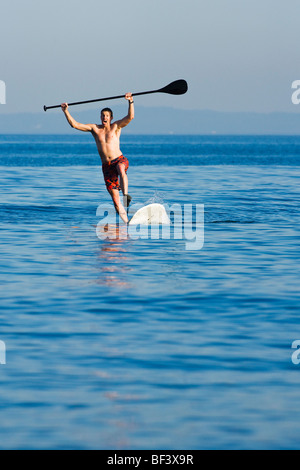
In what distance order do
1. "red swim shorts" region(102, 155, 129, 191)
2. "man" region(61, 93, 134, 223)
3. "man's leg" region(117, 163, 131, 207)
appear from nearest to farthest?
"man's leg" region(117, 163, 131, 207) < "man" region(61, 93, 134, 223) < "red swim shorts" region(102, 155, 129, 191)

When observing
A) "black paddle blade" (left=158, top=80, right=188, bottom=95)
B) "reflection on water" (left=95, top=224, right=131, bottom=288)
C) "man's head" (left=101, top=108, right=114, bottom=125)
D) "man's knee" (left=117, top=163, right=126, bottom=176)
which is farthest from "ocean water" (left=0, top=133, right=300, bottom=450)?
"black paddle blade" (left=158, top=80, right=188, bottom=95)

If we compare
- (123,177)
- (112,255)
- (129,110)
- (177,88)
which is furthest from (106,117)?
(112,255)

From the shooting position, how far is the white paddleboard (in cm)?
1759

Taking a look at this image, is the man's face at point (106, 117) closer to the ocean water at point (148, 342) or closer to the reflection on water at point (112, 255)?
the reflection on water at point (112, 255)

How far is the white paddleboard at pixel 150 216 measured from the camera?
693 inches

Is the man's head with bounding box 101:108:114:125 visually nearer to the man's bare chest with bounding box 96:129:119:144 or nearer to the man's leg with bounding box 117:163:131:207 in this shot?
the man's bare chest with bounding box 96:129:119:144

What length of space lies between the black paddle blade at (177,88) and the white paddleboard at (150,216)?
240 centimetres

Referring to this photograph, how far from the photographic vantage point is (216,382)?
23.0ft

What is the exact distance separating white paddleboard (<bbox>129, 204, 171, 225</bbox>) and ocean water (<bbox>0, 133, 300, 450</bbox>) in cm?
152

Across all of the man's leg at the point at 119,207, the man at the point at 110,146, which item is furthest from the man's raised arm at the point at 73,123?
the man's leg at the point at 119,207

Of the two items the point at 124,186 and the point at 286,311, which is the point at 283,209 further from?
the point at 286,311

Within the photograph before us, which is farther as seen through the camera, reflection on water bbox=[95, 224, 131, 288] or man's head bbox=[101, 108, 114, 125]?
man's head bbox=[101, 108, 114, 125]
